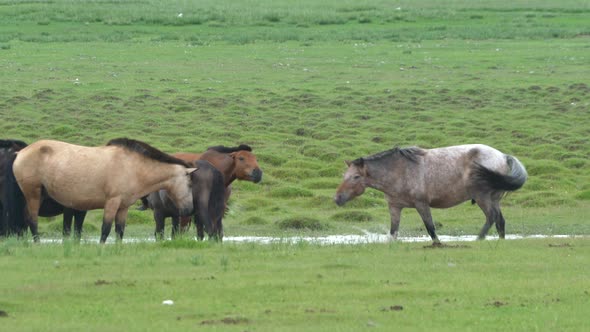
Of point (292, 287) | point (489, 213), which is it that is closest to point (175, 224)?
point (489, 213)

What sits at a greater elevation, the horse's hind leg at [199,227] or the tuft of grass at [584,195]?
the horse's hind leg at [199,227]

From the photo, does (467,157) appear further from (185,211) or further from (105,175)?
(105,175)

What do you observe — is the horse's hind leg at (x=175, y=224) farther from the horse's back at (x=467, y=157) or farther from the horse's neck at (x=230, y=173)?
the horse's back at (x=467, y=157)

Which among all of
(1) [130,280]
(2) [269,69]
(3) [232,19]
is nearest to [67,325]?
(1) [130,280]

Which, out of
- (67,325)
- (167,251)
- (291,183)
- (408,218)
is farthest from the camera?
(291,183)

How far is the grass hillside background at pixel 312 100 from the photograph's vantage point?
23953 millimetres

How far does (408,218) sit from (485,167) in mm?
5641

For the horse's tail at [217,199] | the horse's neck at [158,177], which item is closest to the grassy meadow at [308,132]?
the horse's neck at [158,177]

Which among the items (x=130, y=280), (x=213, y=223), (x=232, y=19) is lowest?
(x=232, y=19)

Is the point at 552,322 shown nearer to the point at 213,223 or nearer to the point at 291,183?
the point at 213,223

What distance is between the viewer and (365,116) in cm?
3369

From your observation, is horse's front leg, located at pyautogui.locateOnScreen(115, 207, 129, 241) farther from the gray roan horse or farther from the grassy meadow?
the gray roan horse

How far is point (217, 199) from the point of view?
1744 cm

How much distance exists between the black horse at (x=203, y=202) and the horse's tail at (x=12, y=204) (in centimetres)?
185
